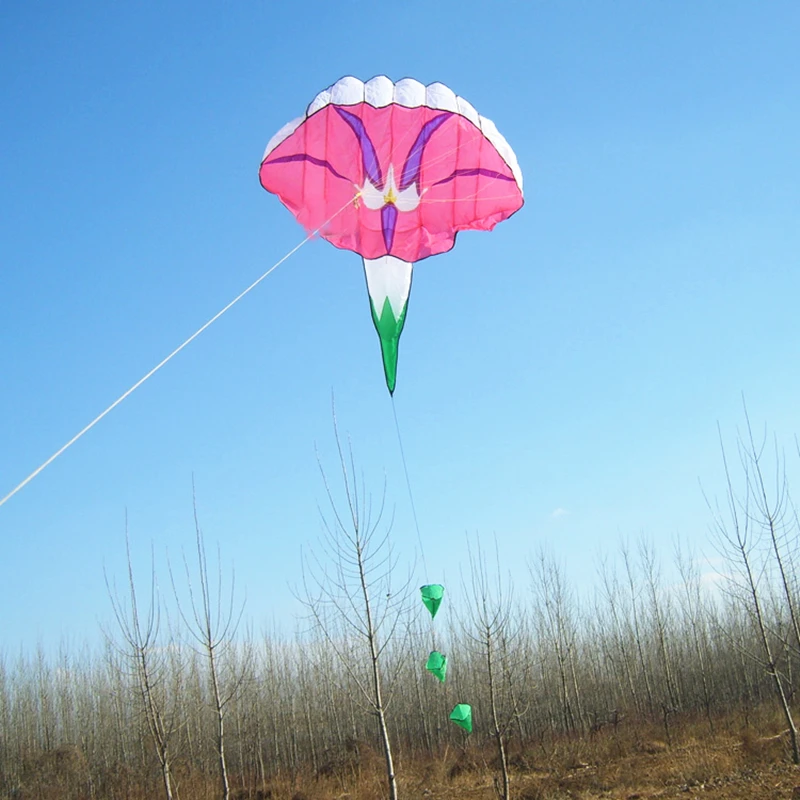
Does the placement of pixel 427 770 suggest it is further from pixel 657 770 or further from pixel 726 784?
pixel 726 784

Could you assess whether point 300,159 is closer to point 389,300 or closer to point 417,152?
point 417,152

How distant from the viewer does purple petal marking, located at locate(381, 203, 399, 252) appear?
6.25 meters

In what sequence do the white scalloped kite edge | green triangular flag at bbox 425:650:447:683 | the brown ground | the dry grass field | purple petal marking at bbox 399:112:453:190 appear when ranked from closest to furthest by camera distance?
the white scalloped kite edge < purple petal marking at bbox 399:112:453:190 < green triangular flag at bbox 425:650:447:683 < the brown ground < the dry grass field

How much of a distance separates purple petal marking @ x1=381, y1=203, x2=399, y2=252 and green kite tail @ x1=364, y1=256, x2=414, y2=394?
14 centimetres

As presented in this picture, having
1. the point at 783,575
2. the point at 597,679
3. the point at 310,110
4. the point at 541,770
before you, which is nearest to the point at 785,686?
the point at 597,679

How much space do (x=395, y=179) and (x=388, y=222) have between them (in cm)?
38

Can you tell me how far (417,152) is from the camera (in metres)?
6.05

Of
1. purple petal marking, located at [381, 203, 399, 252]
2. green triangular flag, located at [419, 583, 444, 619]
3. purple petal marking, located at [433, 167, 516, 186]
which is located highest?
purple petal marking, located at [433, 167, 516, 186]

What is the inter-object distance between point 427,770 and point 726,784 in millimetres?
6288

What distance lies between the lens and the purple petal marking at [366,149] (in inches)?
228

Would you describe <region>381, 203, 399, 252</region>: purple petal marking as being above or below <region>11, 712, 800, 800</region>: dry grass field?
above

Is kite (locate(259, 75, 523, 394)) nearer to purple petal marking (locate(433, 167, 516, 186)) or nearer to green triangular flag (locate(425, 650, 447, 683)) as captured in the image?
purple petal marking (locate(433, 167, 516, 186))

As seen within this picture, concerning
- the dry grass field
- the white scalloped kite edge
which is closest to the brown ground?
the dry grass field

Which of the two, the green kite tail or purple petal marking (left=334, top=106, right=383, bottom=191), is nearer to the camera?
purple petal marking (left=334, top=106, right=383, bottom=191)
